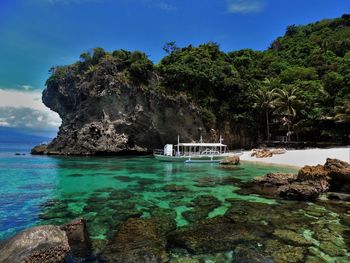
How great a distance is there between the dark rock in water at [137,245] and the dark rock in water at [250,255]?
2.04 m

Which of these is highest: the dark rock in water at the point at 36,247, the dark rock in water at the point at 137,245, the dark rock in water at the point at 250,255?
the dark rock in water at the point at 36,247

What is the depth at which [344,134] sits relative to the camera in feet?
144

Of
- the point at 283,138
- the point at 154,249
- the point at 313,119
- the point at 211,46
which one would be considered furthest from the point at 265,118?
the point at 154,249

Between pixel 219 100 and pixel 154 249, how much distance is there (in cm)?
4649

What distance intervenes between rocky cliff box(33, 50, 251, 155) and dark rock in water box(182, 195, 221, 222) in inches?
1281

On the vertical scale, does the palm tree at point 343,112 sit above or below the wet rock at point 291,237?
above

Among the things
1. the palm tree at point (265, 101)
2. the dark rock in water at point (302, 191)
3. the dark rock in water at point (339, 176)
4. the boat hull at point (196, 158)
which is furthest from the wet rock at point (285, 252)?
the palm tree at point (265, 101)

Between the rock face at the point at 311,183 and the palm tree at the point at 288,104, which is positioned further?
the palm tree at the point at 288,104

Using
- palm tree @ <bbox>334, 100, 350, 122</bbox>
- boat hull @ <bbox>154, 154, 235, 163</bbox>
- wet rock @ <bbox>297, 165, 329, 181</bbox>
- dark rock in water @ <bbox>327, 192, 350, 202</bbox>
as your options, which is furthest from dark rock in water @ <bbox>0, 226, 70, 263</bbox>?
palm tree @ <bbox>334, 100, 350, 122</bbox>

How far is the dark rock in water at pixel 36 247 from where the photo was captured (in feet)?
21.1

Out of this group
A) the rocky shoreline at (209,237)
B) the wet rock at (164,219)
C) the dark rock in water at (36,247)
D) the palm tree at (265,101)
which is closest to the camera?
the dark rock in water at (36,247)

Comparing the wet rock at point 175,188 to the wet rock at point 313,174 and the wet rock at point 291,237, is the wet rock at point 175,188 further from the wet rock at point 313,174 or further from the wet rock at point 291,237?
the wet rock at point 291,237

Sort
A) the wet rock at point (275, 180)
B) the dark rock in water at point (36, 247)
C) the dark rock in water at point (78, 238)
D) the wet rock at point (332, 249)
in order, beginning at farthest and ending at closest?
the wet rock at point (275, 180) → the wet rock at point (332, 249) → the dark rock in water at point (78, 238) → the dark rock in water at point (36, 247)

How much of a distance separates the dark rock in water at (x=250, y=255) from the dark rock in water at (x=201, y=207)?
3.24 m
